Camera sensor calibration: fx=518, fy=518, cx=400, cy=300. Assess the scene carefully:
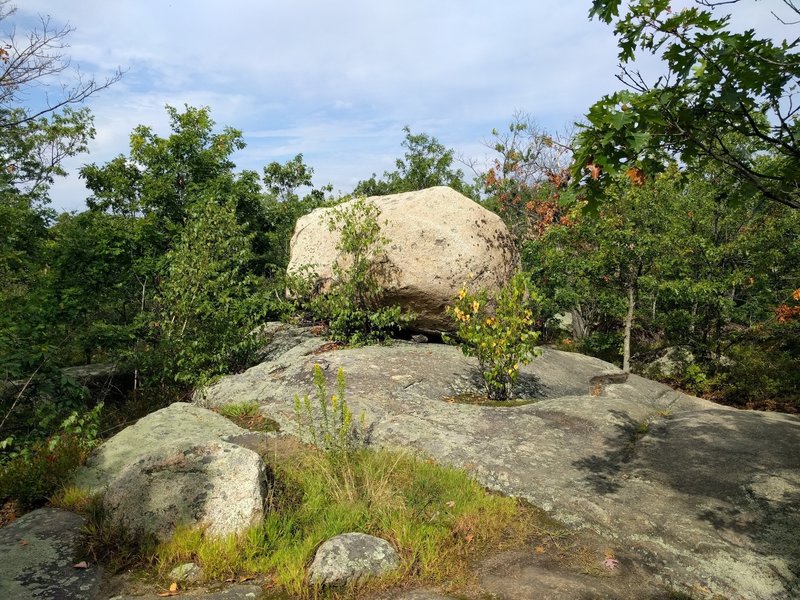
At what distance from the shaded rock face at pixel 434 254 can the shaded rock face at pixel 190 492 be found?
6299 mm

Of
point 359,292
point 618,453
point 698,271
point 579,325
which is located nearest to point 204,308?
point 359,292

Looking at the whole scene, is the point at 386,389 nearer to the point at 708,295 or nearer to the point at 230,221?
the point at 230,221

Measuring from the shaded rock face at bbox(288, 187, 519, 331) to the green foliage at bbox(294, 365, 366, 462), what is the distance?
12.5 feet

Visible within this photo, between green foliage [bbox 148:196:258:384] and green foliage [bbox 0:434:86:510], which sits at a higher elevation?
green foliage [bbox 148:196:258:384]

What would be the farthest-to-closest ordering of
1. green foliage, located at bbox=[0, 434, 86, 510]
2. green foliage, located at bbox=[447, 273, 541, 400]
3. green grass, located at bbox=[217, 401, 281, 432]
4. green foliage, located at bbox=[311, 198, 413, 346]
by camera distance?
green foliage, located at bbox=[311, 198, 413, 346], green foliage, located at bbox=[447, 273, 541, 400], green grass, located at bbox=[217, 401, 281, 432], green foliage, located at bbox=[0, 434, 86, 510]

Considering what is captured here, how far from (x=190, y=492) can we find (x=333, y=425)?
1.96 metres

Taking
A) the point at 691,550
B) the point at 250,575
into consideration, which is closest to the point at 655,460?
the point at 691,550

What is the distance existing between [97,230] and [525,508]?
8884 millimetres

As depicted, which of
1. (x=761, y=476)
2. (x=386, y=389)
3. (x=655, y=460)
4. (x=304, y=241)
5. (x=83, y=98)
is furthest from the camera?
(x=304, y=241)

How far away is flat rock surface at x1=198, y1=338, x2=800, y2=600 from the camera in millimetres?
4309

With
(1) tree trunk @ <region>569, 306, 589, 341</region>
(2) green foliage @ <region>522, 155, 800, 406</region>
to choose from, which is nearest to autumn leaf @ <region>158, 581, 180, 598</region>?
(2) green foliage @ <region>522, 155, 800, 406</region>

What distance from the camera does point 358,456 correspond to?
5770 mm

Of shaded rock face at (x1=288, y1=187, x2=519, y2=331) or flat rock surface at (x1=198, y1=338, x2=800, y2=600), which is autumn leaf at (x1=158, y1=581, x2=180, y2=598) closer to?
flat rock surface at (x1=198, y1=338, x2=800, y2=600)

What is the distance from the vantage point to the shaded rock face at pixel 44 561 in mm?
3898
